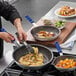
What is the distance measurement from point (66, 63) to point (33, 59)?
173 millimetres

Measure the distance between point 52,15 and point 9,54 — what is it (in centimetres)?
62

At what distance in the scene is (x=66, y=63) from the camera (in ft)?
3.84

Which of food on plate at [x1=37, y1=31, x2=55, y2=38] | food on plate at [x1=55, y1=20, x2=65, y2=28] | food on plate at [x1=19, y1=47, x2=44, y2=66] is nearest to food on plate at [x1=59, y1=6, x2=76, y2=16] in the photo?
food on plate at [x1=55, y1=20, x2=65, y2=28]

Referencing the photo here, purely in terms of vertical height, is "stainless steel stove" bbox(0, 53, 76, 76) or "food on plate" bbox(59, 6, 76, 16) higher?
"food on plate" bbox(59, 6, 76, 16)

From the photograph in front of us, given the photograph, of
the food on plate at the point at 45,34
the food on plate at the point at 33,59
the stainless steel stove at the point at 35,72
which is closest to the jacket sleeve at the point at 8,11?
the food on plate at the point at 45,34

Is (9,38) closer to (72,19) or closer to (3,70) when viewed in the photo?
(3,70)

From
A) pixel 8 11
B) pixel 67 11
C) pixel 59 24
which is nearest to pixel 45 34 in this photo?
pixel 59 24

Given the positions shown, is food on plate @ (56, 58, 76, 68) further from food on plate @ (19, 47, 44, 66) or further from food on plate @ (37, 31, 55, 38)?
food on plate @ (37, 31, 55, 38)

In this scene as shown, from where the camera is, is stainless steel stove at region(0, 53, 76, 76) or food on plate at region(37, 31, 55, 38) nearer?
stainless steel stove at region(0, 53, 76, 76)

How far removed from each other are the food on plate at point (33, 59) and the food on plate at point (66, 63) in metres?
0.09

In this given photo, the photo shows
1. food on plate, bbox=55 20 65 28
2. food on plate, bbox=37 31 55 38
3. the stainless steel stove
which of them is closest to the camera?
the stainless steel stove

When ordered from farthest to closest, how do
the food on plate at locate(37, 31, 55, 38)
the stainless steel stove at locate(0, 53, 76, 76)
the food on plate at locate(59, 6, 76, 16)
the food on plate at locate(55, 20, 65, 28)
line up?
the food on plate at locate(59, 6, 76, 16)
the food on plate at locate(55, 20, 65, 28)
the food on plate at locate(37, 31, 55, 38)
the stainless steel stove at locate(0, 53, 76, 76)

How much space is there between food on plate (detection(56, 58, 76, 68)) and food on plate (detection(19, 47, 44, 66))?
93 millimetres

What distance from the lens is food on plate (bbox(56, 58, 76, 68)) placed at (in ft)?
3.77
